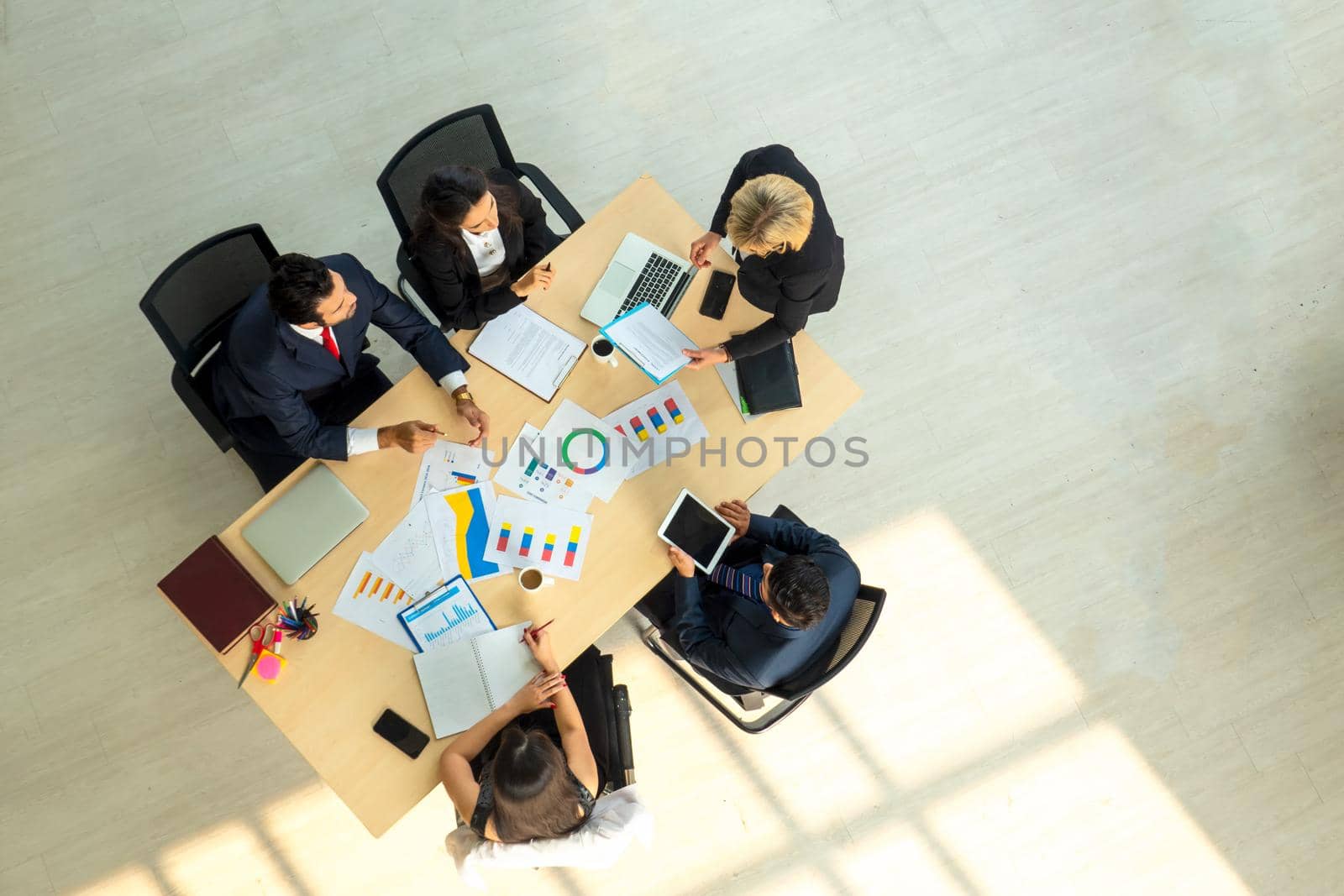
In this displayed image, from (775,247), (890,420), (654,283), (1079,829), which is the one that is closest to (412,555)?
(654,283)

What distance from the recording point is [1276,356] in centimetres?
336

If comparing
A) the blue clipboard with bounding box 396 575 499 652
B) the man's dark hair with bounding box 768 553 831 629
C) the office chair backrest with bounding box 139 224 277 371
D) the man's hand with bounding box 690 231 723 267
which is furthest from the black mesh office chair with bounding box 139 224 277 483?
the man's dark hair with bounding box 768 553 831 629

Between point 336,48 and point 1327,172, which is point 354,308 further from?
point 1327,172

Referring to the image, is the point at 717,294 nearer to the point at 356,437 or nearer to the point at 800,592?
the point at 800,592

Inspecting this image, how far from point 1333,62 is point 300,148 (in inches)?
176

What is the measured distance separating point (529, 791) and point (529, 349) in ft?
3.93

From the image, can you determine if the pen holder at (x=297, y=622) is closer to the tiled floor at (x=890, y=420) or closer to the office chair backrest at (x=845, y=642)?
the tiled floor at (x=890, y=420)

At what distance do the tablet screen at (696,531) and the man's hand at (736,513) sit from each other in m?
0.03

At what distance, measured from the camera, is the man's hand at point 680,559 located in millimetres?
2278

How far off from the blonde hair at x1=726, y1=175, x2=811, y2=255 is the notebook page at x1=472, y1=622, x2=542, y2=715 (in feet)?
3.97

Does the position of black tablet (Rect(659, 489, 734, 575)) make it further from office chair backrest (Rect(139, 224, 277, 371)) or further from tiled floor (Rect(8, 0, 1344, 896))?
office chair backrest (Rect(139, 224, 277, 371))

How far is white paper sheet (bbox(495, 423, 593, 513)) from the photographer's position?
2283mm

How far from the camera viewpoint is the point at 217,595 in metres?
2.11

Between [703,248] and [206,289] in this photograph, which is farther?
[703,248]
